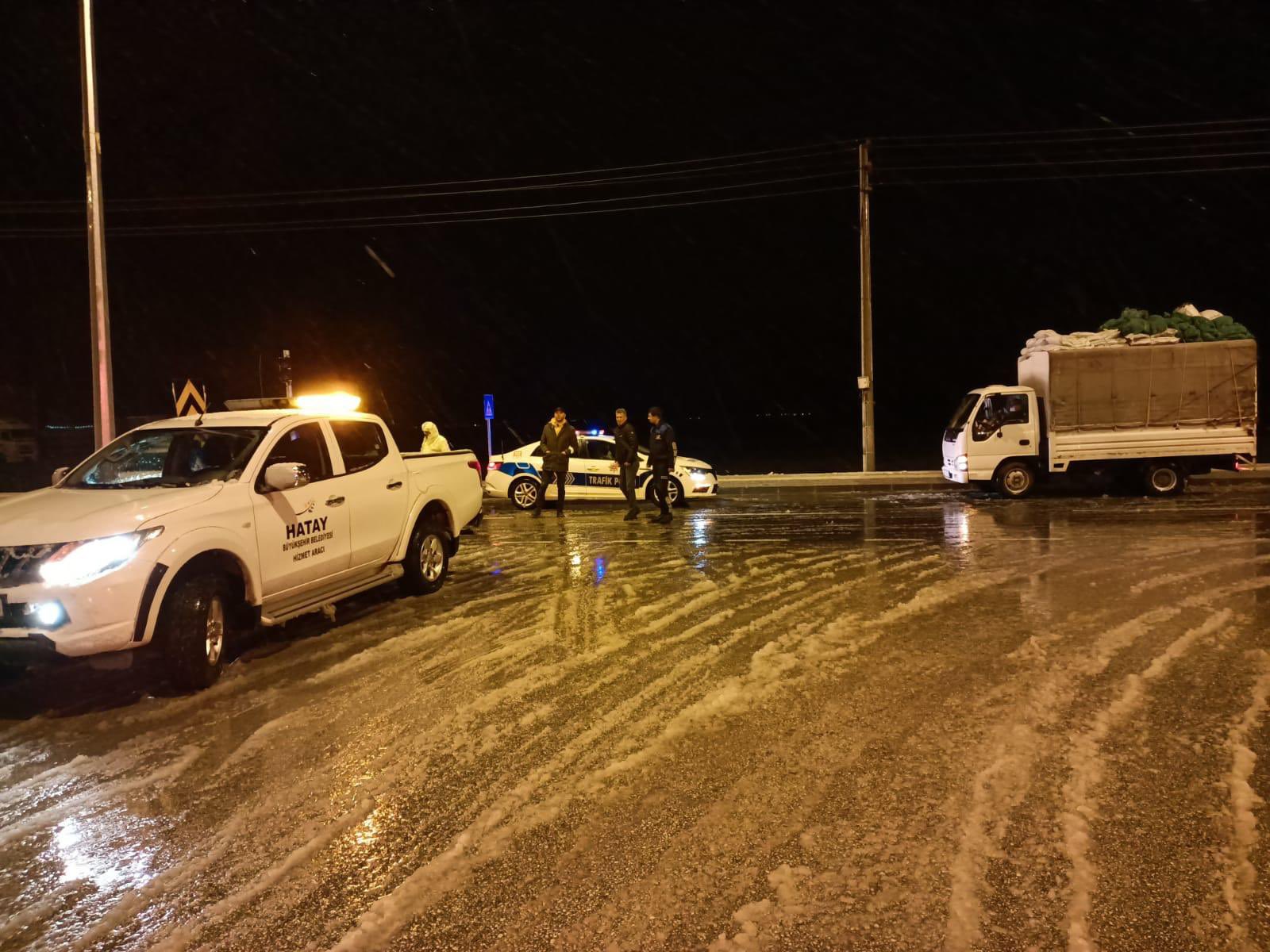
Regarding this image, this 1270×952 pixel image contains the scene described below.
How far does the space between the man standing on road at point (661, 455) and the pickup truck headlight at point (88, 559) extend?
9.69 m

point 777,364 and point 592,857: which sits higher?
point 777,364

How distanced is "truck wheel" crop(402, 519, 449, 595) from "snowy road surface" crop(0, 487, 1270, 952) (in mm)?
544

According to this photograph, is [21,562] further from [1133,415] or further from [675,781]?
[1133,415]

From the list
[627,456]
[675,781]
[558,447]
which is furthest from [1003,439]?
[675,781]

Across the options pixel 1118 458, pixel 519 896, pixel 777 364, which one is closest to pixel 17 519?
pixel 519 896

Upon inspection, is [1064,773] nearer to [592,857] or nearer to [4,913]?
[592,857]

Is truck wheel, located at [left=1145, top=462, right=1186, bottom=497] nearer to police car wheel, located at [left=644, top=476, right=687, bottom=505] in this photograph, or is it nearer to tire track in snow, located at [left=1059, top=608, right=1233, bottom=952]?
police car wheel, located at [left=644, top=476, right=687, bottom=505]

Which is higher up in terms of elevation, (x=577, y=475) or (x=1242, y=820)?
(x=577, y=475)

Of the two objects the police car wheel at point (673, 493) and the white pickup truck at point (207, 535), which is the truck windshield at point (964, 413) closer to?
the police car wheel at point (673, 493)

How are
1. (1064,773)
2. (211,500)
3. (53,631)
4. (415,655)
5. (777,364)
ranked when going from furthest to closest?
(777,364) → (415,655) → (211,500) → (53,631) → (1064,773)

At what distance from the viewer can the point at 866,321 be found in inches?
1027

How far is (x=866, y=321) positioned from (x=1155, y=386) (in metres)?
9.64

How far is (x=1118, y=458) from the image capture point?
17500 millimetres

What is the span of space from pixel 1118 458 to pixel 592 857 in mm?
16564
